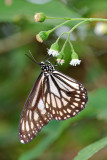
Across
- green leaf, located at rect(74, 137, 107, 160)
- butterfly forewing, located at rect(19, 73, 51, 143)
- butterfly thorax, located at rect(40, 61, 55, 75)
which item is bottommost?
green leaf, located at rect(74, 137, 107, 160)

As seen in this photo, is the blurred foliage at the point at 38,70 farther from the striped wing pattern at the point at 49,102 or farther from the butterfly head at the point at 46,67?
the butterfly head at the point at 46,67

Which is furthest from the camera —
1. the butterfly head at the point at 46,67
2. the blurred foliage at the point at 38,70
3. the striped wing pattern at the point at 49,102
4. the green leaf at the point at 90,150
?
the blurred foliage at the point at 38,70

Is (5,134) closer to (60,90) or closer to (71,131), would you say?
(71,131)

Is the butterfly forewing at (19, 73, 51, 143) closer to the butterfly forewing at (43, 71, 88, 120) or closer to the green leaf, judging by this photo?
the butterfly forewing at (43, 71, 88, 120)

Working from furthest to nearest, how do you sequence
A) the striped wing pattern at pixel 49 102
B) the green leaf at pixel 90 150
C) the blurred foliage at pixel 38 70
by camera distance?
the blurred foliage at pixel 38 70 → the striped wing pattern at pixel 49 102 → the green leaf at pixel 90 150

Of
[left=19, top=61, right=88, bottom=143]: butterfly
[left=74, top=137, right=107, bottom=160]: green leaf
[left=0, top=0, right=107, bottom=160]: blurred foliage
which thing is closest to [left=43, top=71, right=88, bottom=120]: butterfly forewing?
[left=19, top=61, right=88, bottom=143]: butterfly

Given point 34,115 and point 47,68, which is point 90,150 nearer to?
point 34,115

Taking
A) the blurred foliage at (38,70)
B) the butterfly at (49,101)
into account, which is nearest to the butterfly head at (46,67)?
the butterfly at (49,101)

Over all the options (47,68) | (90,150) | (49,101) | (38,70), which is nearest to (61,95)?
(49,101)

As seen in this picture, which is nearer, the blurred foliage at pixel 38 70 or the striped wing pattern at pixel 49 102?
the striped wing pattern at pixel 49 102
